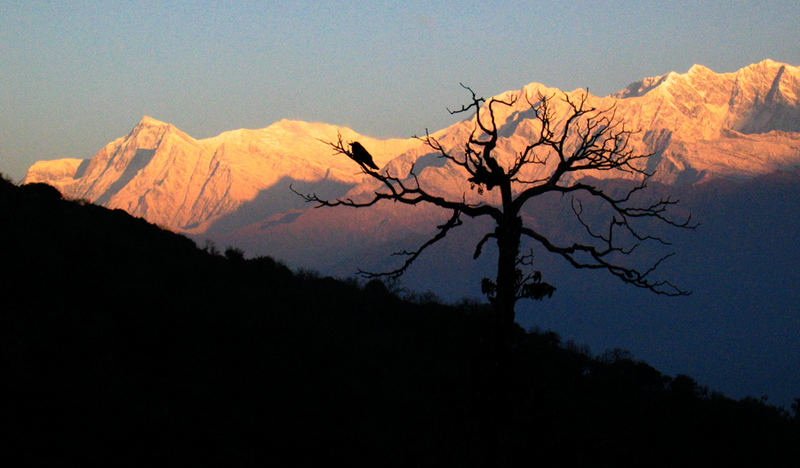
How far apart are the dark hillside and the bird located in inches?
117

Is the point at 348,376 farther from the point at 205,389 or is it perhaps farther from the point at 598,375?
the point at 598,375

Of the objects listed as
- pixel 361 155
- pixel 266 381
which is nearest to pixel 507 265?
pixel 361 155

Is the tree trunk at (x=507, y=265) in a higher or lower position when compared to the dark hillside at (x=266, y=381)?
higher

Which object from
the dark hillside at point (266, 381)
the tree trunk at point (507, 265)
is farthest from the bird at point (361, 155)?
the dark hillside at point (266, 381)

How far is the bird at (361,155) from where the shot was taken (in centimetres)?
1202

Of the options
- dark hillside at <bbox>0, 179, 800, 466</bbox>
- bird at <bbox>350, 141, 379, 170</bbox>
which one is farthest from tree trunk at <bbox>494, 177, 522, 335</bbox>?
bird at <bbox>350, 141, 379, 170</bbox>

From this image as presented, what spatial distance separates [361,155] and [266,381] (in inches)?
566

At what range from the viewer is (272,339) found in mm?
28969

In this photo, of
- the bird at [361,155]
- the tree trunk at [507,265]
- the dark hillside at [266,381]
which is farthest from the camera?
the dark hillside at [266,381]

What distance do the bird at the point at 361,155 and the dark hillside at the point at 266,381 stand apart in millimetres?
2962

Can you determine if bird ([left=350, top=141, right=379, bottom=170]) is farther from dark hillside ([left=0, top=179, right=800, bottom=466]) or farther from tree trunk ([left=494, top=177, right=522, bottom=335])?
dark hillside ([left=0, top=179, right=800, bottom=466])

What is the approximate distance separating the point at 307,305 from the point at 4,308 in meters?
15.7

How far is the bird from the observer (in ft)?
39.4

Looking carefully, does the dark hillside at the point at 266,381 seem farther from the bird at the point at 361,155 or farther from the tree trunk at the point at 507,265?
the bird at the point at 361,155
